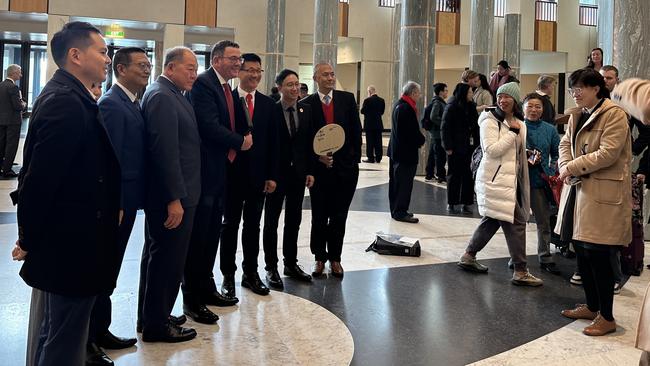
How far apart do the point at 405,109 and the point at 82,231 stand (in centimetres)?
551

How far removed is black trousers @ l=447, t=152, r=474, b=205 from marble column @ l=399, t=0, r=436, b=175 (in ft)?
11.3

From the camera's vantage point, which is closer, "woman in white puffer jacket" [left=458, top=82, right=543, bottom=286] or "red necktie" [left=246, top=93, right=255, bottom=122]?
"red necktie" [left=246, top=93, right=255, bottom=122]

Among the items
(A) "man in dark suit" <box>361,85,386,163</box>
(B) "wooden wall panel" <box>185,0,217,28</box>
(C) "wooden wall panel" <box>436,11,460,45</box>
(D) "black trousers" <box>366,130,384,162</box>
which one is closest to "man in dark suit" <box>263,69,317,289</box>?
(A) "man in dark suit" <box>361,85,386,163</box>

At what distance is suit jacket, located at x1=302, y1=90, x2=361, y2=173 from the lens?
4777mm

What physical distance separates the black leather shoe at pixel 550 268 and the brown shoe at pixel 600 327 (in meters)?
1.47

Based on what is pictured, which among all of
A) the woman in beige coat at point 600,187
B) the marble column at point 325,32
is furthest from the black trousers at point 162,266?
the marble column at point 325,32

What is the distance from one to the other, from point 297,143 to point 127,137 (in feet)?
5.69

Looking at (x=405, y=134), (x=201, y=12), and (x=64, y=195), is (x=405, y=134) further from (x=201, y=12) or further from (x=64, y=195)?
(x=201, y=12)

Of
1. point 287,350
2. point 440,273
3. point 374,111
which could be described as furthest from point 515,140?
point 374,111

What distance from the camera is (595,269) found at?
→ 3816 millimetres

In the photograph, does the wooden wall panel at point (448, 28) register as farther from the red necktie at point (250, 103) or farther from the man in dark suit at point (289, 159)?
the red necktie at point (250, 103)

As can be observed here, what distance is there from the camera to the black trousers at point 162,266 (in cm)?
Answer: 332

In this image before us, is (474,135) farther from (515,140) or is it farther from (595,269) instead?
(595,269)

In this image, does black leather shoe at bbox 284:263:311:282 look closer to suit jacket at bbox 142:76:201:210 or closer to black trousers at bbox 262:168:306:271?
black trousers at bbox 262:168:306:271
